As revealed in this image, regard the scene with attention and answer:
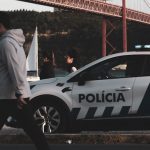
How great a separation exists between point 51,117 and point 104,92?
0.81m

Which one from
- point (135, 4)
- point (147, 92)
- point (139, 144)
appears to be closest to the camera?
point (139, 144)

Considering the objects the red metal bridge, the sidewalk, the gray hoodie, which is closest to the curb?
the sidewalk

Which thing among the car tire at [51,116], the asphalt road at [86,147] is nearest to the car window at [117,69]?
the car tire at [51,116]

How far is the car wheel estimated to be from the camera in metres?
8.56

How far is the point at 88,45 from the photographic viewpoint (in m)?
89.7

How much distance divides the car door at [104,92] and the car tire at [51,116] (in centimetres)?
23

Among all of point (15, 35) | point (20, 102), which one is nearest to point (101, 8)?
point (15, 35)

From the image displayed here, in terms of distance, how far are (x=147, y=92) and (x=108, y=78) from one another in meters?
0.57

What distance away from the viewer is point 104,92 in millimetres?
8312

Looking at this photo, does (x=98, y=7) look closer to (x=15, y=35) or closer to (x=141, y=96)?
(x=141, y=96)

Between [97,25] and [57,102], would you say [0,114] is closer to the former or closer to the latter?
[57,102]

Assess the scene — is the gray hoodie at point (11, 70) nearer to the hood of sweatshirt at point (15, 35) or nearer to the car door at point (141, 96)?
the hood of sweatshirt at point (15, 35)

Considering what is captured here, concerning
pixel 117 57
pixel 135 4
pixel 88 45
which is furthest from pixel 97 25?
pixel 117 57

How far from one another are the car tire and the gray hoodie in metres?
3.27
